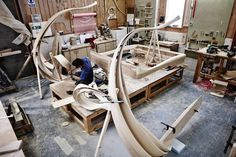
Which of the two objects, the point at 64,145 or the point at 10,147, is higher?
the point at 10,147

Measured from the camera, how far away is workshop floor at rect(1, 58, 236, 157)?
2.45 m

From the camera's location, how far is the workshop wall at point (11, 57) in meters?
4.29

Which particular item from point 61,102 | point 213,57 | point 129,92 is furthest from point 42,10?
point 213,57

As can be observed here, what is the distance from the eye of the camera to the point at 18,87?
4281mm

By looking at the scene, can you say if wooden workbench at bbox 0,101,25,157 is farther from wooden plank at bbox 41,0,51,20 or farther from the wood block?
the wood block

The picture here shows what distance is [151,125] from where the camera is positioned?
2922 millimetres

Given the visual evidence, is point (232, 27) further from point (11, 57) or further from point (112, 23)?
point (11, 57)

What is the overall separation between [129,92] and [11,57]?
11.6 feet

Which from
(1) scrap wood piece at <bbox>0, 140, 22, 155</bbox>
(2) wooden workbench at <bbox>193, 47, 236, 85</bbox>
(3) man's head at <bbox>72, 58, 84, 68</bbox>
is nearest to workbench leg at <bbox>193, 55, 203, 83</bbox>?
(2) wooden workbench at <bbox>193, 47, 236, 85</bbox>

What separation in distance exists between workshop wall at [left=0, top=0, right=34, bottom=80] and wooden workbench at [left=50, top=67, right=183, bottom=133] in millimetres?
1956

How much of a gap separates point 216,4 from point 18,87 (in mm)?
5601

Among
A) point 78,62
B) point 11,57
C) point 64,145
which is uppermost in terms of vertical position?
point 78,62

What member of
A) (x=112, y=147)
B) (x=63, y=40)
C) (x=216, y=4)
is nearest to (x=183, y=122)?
(x=112, y=147)

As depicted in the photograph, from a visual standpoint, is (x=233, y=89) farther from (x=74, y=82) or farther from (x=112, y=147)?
(x=74, y=82)
